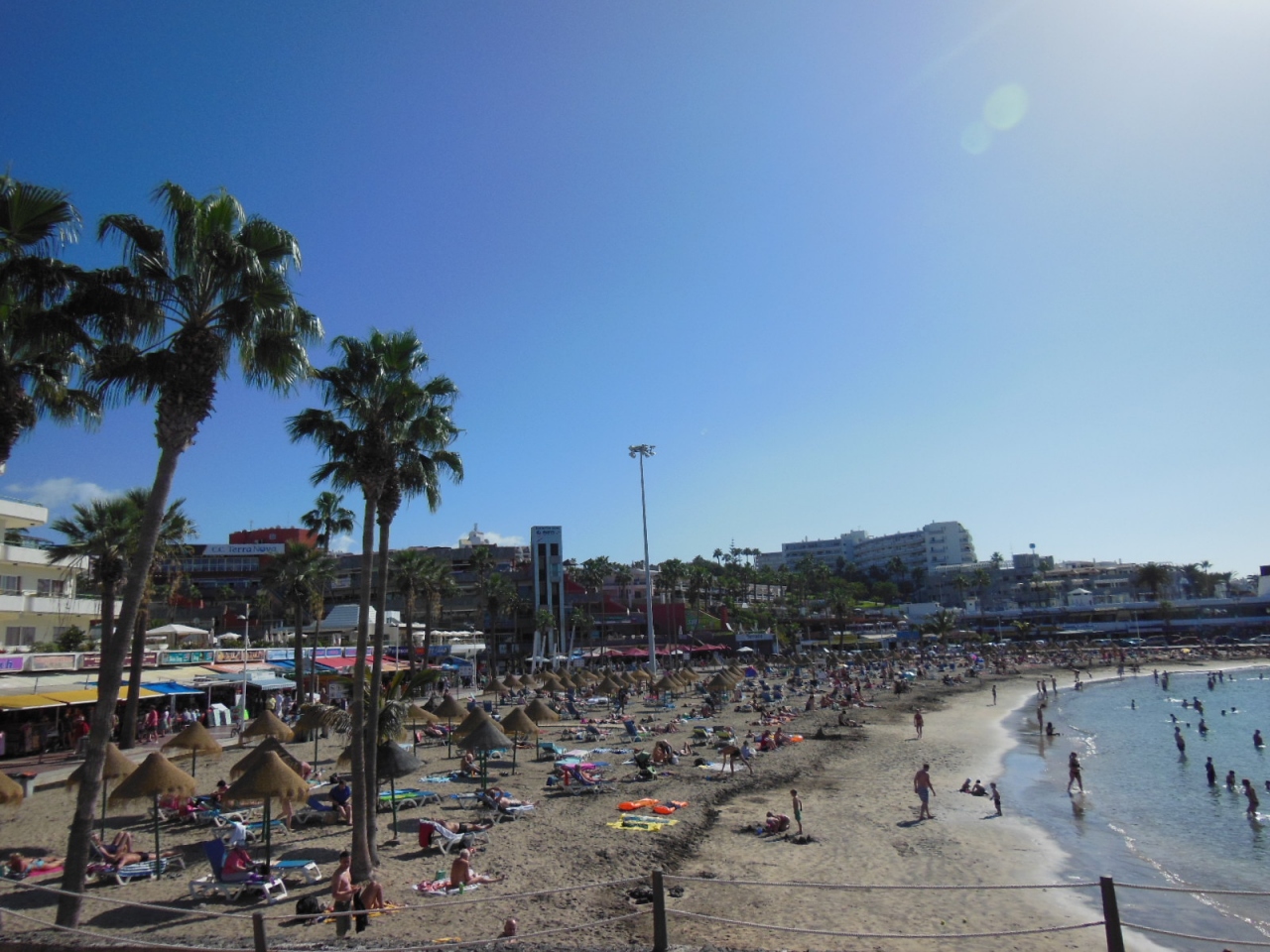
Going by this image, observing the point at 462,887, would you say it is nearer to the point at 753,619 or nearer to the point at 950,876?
the point at 950,876

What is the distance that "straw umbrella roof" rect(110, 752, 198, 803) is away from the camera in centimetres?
1273

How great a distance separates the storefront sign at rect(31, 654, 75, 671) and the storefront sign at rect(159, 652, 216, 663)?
634cm

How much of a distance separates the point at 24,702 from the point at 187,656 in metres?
→ 12.2

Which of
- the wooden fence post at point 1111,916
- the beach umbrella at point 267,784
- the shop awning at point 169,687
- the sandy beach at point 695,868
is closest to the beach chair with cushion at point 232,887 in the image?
the sandy beach at point 695,868

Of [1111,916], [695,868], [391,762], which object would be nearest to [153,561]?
[391,762]

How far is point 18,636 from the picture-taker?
31219 millimetres

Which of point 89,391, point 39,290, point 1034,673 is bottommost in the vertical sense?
point 1034,673

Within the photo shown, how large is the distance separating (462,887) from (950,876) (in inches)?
389

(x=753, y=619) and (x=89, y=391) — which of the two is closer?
(x=89, y=391)

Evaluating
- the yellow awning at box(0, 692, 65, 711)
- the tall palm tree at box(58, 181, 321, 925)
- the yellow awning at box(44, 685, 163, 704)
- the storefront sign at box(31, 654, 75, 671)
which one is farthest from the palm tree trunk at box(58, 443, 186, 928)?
the storefront sign at box(31, 654, 75, 671)

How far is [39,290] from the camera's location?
10375mm

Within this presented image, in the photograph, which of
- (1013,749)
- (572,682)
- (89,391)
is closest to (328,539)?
(572,682)

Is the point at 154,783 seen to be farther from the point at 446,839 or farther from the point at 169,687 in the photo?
the point at 169,687

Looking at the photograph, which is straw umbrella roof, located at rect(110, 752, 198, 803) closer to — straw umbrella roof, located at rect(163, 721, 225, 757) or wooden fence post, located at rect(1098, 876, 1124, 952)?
straw umbrella roof, located at rect(163, 721, 225, 757)
